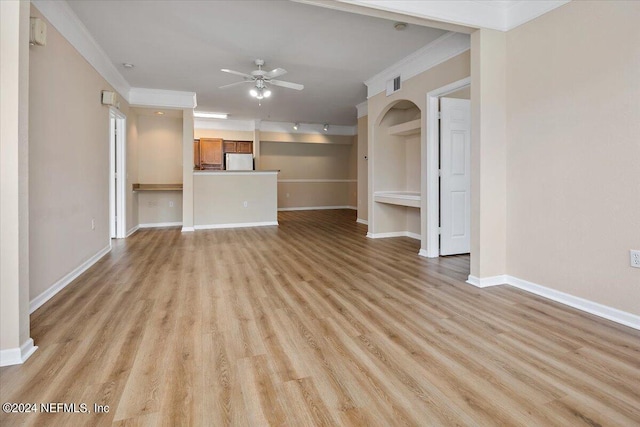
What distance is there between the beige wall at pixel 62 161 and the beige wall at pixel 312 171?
6.75 m

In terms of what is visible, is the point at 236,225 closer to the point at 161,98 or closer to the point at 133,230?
the point at 133,230

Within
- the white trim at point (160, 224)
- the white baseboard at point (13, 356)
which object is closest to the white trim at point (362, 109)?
the white trim at point (160, 224)

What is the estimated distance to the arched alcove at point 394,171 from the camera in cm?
565

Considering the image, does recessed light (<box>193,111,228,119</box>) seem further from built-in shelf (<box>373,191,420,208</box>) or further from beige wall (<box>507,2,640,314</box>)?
beige wall (<box>507,2,640,314</box>)

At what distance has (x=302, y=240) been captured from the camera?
5562 mm

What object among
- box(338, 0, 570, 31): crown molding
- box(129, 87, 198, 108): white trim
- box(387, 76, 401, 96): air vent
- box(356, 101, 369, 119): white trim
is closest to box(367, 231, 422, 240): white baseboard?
box(387, 76, 401, 96): air vent

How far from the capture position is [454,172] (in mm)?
4395

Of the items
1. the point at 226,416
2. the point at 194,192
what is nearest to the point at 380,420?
the point at 226,416

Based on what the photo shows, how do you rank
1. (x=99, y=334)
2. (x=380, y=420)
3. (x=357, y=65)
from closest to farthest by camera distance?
1. (x=380, y=420)
2. (x=99, y=334)
3. (x=357, y=65)

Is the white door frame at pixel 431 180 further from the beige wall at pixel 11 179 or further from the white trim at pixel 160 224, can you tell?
the white trim at pixel 160 224

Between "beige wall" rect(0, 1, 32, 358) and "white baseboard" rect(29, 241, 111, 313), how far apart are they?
34.3 inches

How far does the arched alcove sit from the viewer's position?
565 cm

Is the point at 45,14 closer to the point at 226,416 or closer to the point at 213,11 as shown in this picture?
the point at 213,11

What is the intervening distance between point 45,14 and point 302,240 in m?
4.00
